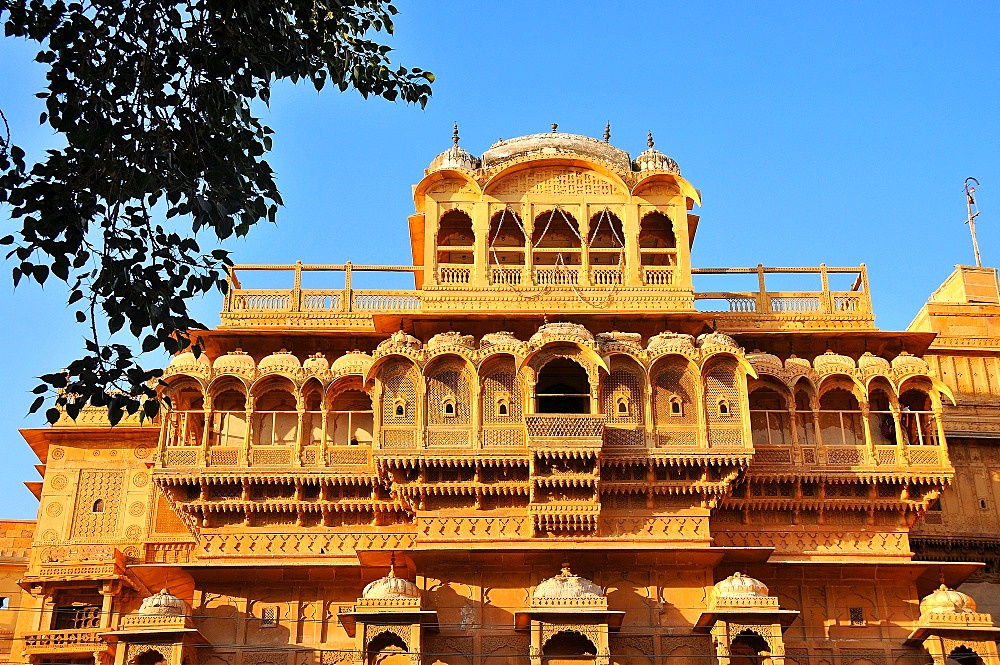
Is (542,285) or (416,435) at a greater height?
(542,285)

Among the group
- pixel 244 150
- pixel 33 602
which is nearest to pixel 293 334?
pixel 33 602

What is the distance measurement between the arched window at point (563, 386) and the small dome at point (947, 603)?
6.75 meters

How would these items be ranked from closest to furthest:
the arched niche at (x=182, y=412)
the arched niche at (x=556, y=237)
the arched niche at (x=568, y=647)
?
1. the arched niche at (x=568, y=647)
2. the arched niche at (x=182, y=412)
3. the arched niche at (x=556, y=237)

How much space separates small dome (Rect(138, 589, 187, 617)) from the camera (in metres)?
20.7

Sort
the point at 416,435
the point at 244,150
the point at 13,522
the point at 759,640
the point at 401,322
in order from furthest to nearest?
1. the point at 13,522
2. the point at 401,322
3. the point at 416,435
4. the point at 759,640
5. the point at 244,150

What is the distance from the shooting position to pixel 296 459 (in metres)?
23.0

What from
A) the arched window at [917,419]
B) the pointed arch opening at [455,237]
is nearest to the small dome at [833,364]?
the arched window at [917,419]

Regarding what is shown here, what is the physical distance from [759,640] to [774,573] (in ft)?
7.35

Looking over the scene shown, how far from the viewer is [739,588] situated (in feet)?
66.9

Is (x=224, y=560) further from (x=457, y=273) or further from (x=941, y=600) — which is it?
(x=941, y=600)

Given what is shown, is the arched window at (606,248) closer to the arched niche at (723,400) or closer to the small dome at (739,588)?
the arched niche at (723,400)

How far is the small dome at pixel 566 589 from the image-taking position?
65.6ft

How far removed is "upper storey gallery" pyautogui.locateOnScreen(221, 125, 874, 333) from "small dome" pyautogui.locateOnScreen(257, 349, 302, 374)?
1333 mm

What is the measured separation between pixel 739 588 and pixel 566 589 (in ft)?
9.23
